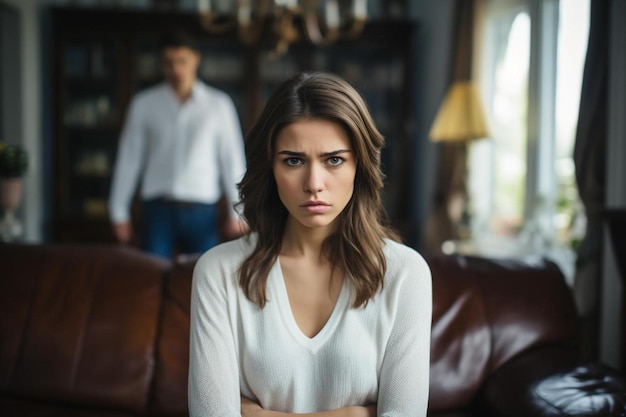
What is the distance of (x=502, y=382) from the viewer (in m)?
1.64

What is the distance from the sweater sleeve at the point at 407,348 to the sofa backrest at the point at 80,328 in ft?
2.81

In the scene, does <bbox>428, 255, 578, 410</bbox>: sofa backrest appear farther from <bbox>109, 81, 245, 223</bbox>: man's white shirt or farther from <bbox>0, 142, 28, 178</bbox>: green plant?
<bbox>0, 142, 28, 178</bbox>: green plant

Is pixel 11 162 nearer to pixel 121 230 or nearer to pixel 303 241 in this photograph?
pixel 121 230

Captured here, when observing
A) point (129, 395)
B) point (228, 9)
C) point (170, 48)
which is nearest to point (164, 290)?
point (129, 395)

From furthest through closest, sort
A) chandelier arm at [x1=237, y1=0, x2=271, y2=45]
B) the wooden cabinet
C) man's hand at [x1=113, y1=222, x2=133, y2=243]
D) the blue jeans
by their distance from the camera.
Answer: the wooden cabinet, man's hand at [x1=113, y1=222, x2=133, y2=243], the blue jeans, chandelier arm at [x1=237, y1=0, x2=271, y2=45]

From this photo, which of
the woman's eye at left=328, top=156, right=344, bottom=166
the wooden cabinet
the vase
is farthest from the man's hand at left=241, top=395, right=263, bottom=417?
the wooden cabinet

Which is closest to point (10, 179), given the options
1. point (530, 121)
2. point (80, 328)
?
point (80, 328)

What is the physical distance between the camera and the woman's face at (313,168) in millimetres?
1167

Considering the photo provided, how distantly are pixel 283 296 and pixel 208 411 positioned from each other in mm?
275

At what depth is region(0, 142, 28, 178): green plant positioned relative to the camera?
3.02m

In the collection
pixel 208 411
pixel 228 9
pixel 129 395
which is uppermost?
pixel 228 9

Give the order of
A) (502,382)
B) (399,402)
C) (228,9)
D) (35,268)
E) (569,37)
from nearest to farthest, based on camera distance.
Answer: (399,402) < (502,382) < (35,268) < (569,37) < (228,9)

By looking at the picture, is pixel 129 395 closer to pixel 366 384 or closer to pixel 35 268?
pixel 35 268

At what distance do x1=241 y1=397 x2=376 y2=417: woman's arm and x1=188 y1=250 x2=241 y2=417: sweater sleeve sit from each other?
22 mm
